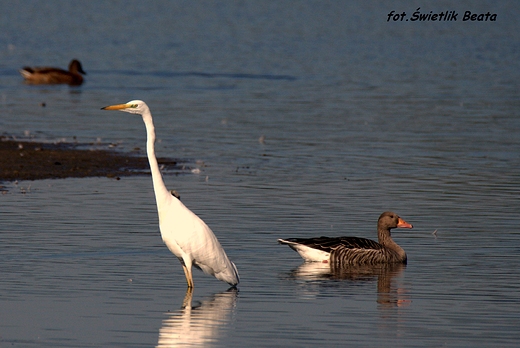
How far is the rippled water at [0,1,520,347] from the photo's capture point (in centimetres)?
939

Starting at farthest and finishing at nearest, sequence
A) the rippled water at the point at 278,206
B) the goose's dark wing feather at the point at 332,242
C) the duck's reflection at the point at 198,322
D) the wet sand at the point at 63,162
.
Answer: the wet sand at the point at 63,162 < the goose's dark wing feather at the point at 332,242 < the rippled water at the point at 278,206 < the duck's reflection at the point at 198,322

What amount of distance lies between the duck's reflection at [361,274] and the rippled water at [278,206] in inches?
1.7

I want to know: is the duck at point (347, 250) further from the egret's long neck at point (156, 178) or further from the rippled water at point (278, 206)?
the egret's long neck at point (156, 178)

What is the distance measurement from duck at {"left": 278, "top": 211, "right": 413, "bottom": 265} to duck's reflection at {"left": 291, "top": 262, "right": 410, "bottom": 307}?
0.07m

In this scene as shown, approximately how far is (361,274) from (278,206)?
312 centimetres

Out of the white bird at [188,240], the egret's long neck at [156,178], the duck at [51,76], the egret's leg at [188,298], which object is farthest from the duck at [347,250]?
the duck at [51,76]

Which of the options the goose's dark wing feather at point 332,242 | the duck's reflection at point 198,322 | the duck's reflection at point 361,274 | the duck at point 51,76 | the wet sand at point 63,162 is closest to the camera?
the duck's reflection at point 198,322

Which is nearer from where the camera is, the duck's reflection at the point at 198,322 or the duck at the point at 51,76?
the duck's reflection at the point at 198,322

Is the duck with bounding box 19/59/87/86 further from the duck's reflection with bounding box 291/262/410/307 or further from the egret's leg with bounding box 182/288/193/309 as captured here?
the egret's leg with bounding box 182/288/193/309

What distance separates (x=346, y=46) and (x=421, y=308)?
3888cm

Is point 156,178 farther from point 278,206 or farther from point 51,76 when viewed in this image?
point 51,76

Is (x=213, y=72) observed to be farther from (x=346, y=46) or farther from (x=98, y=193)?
(x=98, y=193)

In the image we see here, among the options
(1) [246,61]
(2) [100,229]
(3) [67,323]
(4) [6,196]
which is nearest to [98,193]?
(4) [6,196]

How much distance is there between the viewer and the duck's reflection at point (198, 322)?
883 centimetres
